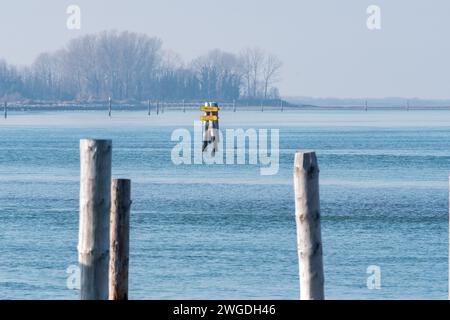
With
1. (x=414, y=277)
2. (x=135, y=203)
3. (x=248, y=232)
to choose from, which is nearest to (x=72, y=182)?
(x=135, y=203)

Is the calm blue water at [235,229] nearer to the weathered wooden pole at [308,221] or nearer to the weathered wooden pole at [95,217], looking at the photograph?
the weathered wooden pole at [308,221]

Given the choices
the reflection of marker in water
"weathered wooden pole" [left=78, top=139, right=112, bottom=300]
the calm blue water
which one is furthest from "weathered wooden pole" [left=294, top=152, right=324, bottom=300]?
the reflection of marker in water

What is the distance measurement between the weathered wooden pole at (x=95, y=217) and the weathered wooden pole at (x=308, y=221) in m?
1.85

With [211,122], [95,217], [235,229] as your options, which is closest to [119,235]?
[95,217]

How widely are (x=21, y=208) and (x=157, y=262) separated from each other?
1336cm

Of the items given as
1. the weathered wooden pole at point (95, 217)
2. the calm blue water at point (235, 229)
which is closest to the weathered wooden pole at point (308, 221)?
the weathered wooden pole at point (95, 217)

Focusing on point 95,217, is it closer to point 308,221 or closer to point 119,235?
point 308,221

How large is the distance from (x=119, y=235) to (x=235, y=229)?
19.2 m

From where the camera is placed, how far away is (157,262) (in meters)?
26.0

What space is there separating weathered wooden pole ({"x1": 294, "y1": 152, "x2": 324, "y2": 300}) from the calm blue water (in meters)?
9.12

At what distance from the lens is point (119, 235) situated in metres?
14.3

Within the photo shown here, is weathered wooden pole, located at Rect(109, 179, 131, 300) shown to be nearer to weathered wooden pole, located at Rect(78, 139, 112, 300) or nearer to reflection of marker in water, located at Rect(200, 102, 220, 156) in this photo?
weathered wooden pole, located at Rect(78, 139, 112, 300)

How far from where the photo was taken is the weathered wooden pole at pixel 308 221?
40.3 ft

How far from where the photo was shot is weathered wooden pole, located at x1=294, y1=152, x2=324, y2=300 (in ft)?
40.3
